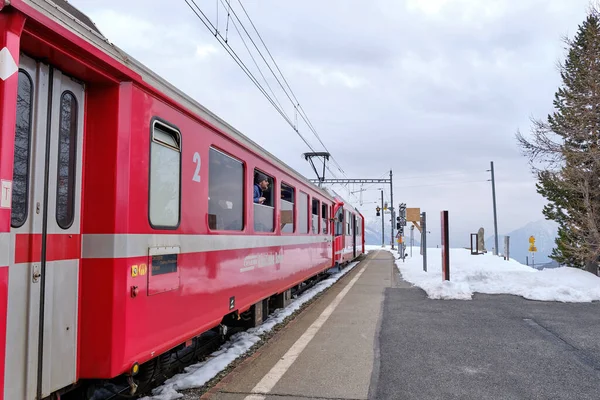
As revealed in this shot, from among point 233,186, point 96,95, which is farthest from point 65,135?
point 233,186

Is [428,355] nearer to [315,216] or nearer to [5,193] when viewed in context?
[5,193]

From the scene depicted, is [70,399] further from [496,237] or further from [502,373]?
[496,237]

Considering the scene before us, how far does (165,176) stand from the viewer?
3.62 m

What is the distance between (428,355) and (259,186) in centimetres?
314

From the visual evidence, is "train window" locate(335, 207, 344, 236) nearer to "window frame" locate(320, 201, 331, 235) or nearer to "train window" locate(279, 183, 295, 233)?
"window frame" locate(320, 201, 331, 235)

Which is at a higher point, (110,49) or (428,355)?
(110,49)

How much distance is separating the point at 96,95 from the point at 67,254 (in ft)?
3.69

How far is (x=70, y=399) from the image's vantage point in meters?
3.36

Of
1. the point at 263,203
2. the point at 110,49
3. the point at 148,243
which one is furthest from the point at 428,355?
the point at 110,49

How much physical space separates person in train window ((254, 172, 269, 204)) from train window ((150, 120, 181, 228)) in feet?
7.40

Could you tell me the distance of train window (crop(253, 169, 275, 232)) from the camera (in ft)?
19.7

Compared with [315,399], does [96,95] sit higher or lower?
higher

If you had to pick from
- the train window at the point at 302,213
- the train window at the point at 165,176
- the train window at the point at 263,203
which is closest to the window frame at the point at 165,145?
the train window at the point at 165,176

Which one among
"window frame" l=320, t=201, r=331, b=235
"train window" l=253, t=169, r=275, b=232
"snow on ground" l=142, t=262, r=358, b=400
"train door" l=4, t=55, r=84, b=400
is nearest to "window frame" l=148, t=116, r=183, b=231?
"train door" l=4, t=55, r=84, b=400
